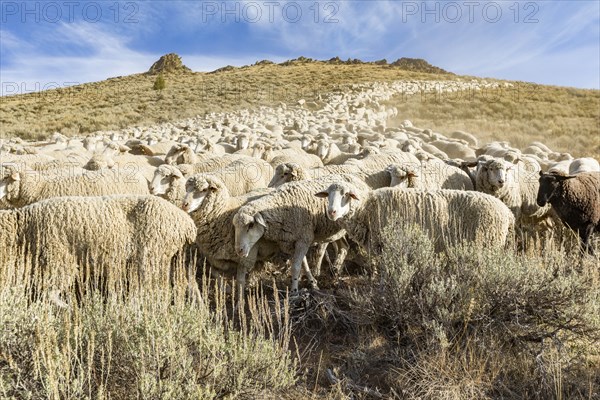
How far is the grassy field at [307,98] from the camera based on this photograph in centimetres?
2416

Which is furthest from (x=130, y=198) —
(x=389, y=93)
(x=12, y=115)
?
(x=389, y=93)

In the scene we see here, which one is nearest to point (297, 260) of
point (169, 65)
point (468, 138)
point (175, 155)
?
point (175, 155)

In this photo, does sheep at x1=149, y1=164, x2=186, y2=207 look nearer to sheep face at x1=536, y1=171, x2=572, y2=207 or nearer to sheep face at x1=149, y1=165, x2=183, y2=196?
sheep face at x1=149, y1=165, x2=183, y2=196

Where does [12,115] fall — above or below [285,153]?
above

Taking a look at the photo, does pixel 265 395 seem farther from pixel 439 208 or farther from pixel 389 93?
pixel 389 93

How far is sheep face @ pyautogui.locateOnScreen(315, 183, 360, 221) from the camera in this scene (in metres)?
5.36

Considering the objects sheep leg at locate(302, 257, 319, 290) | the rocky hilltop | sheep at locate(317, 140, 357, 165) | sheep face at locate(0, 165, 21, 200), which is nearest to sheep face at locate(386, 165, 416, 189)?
sheep leg at locate(302, 257, 319, 290)

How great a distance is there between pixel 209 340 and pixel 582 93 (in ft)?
137

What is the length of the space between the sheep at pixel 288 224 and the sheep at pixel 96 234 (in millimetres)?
870

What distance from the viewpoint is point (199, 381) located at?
282cm

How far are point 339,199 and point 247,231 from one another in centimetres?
127

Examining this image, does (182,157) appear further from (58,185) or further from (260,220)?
(260,220)

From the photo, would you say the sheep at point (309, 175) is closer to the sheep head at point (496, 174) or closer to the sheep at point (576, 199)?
the sheep head at point (496, 174)

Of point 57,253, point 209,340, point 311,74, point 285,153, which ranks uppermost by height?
point 311,74
